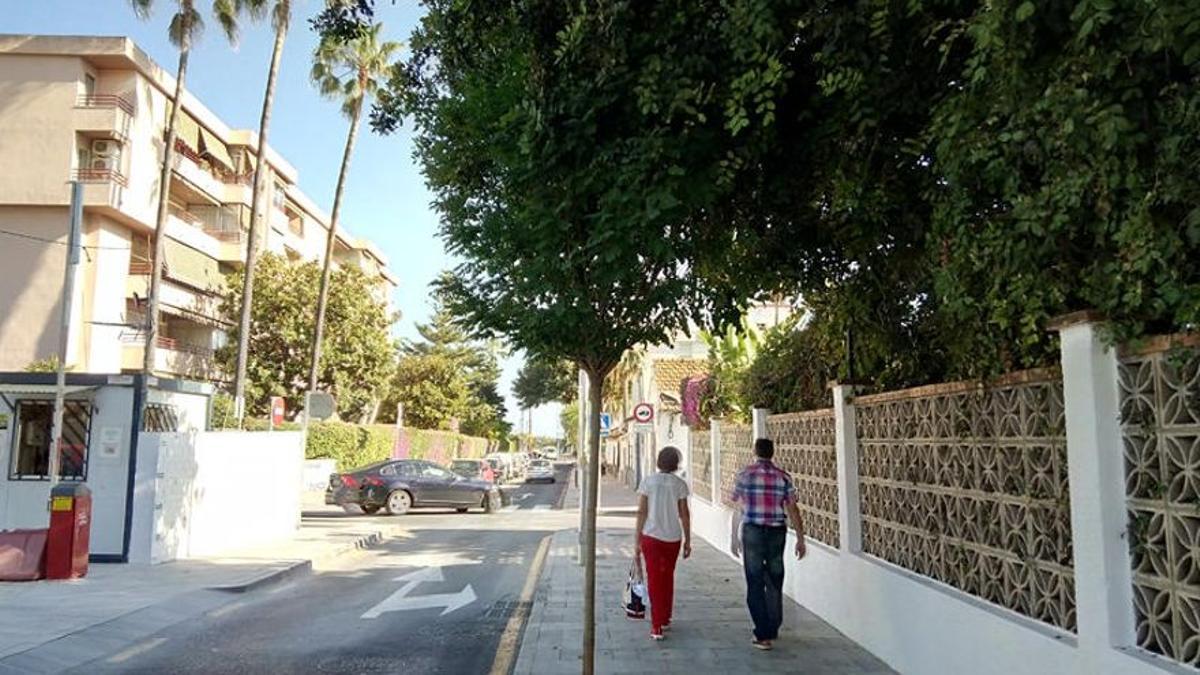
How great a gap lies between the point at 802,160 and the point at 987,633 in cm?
320

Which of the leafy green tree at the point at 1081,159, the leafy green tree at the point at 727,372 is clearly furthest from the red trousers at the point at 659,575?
the leafy green tree at the point at 727,372

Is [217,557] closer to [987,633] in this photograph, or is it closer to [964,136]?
[987,633]

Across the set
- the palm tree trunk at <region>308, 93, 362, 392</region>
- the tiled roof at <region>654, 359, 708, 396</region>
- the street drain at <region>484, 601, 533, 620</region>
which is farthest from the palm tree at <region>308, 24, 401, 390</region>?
the street drain at <region>484, 601, 533, 620</region>

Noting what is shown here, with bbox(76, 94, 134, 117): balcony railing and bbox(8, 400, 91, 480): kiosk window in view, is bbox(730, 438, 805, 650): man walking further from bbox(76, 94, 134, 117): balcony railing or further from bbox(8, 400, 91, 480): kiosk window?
bbox(76, 94, 134, 117): balcony railing

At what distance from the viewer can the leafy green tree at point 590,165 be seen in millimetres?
5066

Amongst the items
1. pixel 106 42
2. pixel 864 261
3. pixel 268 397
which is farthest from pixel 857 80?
pixel 268 397

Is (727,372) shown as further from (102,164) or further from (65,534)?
(102,164)

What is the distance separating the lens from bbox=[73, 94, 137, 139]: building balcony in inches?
1162

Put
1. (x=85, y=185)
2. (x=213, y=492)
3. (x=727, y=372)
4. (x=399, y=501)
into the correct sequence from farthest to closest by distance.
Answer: (x=85, y=185) → (x=399, y=501) → (x=727, y=372) → (x=213, y=492)

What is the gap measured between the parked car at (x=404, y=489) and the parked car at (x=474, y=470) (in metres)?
0.72

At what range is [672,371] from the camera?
3325cm

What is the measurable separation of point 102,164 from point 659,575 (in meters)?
29.4

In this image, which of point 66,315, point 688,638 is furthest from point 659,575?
point 66,315

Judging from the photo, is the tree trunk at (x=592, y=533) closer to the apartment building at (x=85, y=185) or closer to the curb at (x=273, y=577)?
the curb at (x=273, y=577)
